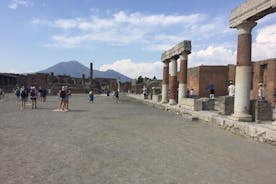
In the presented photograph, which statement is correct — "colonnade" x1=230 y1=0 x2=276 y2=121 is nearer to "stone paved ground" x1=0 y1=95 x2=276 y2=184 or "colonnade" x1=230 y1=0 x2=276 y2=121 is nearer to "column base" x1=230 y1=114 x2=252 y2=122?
"column base" x1=230 y1=114 x2=252 y2=122

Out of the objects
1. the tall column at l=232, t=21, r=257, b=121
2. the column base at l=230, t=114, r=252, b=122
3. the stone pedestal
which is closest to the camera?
the stone pedestal

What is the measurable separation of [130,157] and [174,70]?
773 inches

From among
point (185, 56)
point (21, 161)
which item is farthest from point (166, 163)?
point (185, 56)

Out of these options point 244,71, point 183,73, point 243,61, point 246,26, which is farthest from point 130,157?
point 183,73

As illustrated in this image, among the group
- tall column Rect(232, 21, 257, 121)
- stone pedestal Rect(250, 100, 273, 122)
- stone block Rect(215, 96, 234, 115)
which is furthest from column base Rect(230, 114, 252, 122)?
stone block Rect(215, 96, 234, 115)

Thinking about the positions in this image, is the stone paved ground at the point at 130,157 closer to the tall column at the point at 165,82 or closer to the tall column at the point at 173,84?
the tall column at the point at 173,84

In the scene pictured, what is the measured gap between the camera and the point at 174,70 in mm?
27328

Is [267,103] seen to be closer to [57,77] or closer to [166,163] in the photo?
[166,163]

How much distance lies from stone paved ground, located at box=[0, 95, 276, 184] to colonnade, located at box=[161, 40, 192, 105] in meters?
12.0

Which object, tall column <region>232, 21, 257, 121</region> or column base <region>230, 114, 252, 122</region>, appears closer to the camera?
Answer: column base <region>230, 114, 252, 122</region>

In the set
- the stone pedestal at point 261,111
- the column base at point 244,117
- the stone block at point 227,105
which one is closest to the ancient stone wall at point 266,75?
the stone block at point 227,105

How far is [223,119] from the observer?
1396cm

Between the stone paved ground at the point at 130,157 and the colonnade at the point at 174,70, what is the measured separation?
12.0m

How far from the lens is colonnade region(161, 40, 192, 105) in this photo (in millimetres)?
24156
